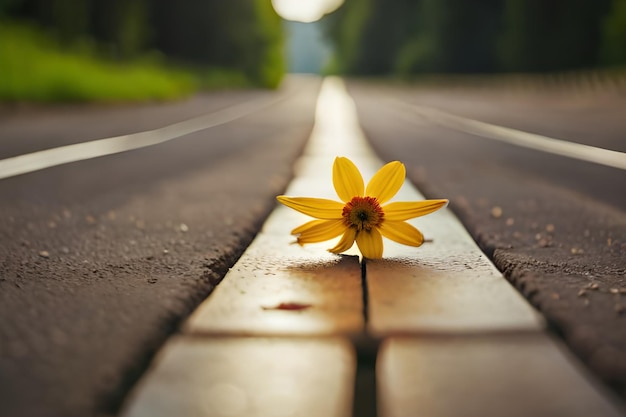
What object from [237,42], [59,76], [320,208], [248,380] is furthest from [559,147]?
[237,42]

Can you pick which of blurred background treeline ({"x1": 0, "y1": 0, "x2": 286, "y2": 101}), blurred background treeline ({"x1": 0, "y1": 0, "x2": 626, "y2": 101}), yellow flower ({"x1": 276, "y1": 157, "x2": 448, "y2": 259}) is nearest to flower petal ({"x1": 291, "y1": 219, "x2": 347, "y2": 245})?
yellow flower ({"x1": 276, "y1": 157, "x2": 448, "y2": 259})

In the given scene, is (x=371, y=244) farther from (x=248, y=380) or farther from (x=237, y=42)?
A: (x=237, y=42)

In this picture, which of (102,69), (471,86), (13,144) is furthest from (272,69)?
(13,144)

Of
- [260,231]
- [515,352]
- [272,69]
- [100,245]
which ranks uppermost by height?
[272,69]

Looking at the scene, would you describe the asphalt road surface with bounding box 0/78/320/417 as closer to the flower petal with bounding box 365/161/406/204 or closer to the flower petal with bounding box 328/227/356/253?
the flower petal with bounding box 328/227/356/253

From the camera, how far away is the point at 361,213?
147 centimetres

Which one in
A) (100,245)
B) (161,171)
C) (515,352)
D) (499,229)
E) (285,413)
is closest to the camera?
(285,413)

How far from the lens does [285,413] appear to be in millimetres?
698

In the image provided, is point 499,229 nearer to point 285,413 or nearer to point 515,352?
point 515,352

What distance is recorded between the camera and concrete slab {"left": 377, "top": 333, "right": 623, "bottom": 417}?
0.71m

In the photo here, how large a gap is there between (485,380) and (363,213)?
0.73 meters

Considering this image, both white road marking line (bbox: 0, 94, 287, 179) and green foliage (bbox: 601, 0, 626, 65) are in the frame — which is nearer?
white road marking line (bbox: 0, 94, 287, 179)

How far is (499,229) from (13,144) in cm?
386

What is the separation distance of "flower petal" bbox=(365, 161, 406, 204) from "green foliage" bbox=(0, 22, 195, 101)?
328 inches
